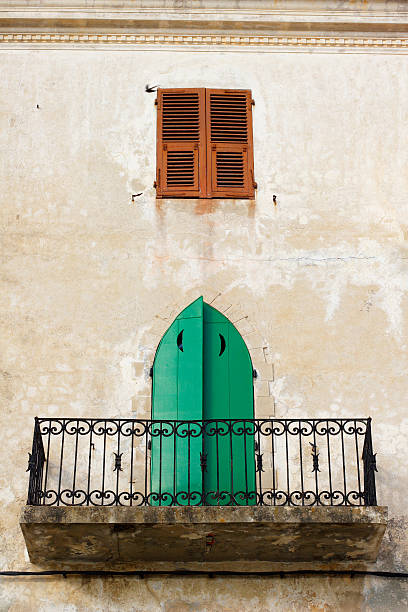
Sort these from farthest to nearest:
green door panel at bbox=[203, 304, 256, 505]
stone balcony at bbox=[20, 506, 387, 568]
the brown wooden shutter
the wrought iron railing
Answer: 1. the brown wooden shutter
2. green door panel at bbox=[203, 304, 256, 505]
3. the wrought iron railing
4. stone balcony at bbox=[20, 506, 387, 568]

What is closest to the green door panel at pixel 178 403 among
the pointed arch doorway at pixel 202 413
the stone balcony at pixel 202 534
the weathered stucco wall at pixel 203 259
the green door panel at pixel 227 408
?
the pointed arch doorway at pixel 202 413

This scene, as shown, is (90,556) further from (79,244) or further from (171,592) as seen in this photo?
(79,244)

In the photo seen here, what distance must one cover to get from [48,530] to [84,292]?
2.73 m

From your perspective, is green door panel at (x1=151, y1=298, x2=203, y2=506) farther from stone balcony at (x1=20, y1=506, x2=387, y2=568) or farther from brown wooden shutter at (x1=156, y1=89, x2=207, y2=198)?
brown wooden shutter at (x1=156, y1=89, x2=207, y2=198)

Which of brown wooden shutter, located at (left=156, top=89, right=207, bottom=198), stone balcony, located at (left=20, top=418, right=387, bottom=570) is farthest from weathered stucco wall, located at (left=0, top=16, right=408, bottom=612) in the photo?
stone balcony, located at (left=20, top=418, right=387, bottom=570)

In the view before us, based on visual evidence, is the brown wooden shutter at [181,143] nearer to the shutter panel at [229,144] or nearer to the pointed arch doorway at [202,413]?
the shutter panel at [229,144]

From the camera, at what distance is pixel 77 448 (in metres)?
10.8

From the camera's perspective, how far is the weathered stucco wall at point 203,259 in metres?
10.6

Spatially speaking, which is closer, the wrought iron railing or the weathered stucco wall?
the wrought iron railing

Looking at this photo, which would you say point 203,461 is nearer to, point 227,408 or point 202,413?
point 202,413

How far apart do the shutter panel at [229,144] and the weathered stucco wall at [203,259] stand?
0.47 feet

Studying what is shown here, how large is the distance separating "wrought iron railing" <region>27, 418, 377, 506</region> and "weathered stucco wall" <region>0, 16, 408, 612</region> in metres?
0.26

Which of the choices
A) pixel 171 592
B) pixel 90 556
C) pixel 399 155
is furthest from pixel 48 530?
pixel 399 155

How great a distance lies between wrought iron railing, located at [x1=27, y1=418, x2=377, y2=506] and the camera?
34.0ft
